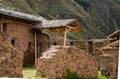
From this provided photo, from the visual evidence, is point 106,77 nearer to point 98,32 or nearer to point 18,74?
point 18,74

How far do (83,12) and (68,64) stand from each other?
79.5 m

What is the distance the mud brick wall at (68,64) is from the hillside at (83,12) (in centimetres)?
4093

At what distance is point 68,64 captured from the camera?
62.1 ft

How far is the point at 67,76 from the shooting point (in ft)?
61.4

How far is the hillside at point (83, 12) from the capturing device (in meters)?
75.3

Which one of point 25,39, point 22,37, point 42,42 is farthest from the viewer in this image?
point 42,42

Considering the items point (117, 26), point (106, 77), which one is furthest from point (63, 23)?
point (117, 26)

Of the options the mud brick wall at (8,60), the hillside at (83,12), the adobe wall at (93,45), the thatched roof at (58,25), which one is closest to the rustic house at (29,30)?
the thatched roof at (58,25)

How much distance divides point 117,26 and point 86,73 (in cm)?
8813

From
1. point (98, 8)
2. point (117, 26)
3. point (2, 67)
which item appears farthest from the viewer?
point (98, 8)

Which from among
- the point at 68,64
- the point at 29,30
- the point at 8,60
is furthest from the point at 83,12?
the point at 8,60

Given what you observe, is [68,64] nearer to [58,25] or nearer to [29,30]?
[58,25]

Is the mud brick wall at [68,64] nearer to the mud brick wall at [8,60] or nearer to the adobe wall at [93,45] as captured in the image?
the mud brick wall at [8,60]

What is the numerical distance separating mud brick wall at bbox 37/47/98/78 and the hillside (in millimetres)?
40930
